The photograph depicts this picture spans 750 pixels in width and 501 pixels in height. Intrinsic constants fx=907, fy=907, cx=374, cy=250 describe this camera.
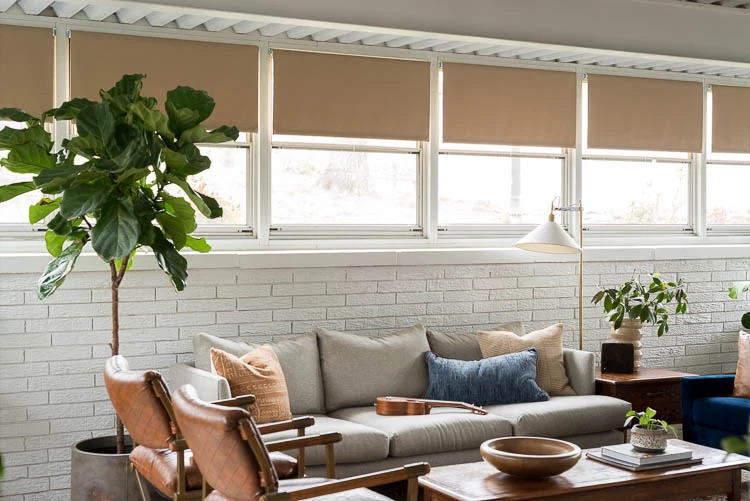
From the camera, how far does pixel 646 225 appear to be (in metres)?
7.46

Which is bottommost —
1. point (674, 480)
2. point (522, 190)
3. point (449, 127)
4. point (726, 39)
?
point (674, 480)

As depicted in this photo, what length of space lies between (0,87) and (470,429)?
10.9 feet

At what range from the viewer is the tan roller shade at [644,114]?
709cm

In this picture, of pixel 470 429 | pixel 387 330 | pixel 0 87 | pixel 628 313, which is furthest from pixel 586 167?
pixel 0 87

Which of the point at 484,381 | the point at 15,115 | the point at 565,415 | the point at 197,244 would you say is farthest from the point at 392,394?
the point at 15,115

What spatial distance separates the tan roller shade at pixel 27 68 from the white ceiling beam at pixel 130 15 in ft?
1.37

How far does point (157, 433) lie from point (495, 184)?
3.66m

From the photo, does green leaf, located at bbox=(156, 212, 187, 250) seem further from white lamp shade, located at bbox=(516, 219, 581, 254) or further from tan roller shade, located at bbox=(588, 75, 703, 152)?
tan roller shade, located at bbox=(588, 75, 703, 152)

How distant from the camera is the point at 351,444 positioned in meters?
4.85

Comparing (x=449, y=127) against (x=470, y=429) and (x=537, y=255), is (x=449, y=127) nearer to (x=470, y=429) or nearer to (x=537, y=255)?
(x=537, y=255)

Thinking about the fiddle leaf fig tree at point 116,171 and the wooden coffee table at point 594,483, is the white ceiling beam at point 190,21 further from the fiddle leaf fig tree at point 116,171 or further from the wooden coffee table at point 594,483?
the wooden coffee table at point 594,483

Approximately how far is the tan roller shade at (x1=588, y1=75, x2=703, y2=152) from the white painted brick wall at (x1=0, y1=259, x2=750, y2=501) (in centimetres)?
97

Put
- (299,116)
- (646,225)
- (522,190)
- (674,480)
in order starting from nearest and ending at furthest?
1. (674,480)
2. (299,116)
3. (522,190)
4. (646,225)

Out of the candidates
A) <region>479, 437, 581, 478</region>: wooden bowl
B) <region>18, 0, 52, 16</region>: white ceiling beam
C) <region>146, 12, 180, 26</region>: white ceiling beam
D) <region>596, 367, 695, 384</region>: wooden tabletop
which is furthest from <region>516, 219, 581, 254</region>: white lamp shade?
<region>18, 0, 52, 16</region>: white ceiling beam
